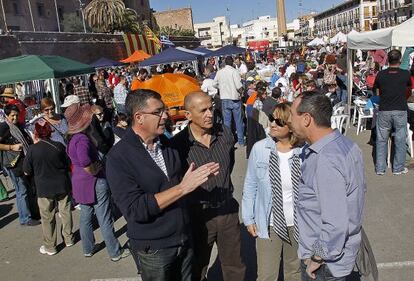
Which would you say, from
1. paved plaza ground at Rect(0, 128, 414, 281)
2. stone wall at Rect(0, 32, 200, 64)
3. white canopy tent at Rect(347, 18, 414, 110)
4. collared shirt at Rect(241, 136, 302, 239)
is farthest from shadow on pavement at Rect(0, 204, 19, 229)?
stone wall at Rect(0, 32, 200, 64)

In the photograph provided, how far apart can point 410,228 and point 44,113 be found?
537 centimetres

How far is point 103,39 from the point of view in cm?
3441

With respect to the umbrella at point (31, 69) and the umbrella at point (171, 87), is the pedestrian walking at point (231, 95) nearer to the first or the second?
the umbrella at point (171, 87)

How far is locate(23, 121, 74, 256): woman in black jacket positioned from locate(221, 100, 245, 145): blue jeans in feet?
17.1

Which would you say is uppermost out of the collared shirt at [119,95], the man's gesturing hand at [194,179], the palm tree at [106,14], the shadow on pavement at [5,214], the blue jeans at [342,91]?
the palm tree at [106,14]

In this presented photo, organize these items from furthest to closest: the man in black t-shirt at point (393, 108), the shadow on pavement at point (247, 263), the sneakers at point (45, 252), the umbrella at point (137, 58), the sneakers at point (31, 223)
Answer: the umbrella at point (137, 58), the man in black t-shirt at point (393, 108), the sneakers at point (31, 223), the sneakers at point (45, 252), the shadow on pavement at point (247, 263)

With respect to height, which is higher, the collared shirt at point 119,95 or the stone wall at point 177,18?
the stone wall at point 177,18

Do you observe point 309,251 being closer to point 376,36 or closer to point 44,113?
point 44,113

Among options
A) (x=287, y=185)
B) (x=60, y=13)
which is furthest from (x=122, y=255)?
(x=60, y=13)

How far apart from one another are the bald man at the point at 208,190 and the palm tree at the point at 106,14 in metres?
42.2

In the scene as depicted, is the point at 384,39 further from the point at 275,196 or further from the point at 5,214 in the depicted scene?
the point at 5,214

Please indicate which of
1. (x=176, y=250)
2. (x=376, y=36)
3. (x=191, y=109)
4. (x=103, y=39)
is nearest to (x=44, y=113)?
(x=191, y=109)

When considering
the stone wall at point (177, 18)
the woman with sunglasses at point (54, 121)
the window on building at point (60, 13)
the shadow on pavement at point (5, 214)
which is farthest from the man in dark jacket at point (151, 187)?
the stone wall at point (177, 18)

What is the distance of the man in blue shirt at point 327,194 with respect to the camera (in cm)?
220
